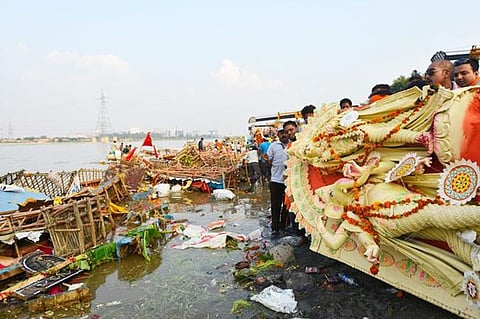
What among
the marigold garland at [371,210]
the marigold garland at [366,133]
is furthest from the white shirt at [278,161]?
the marigold garland at [371,210]

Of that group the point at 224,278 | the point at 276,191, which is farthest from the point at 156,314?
the point at 276,191

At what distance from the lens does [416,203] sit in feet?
9.37

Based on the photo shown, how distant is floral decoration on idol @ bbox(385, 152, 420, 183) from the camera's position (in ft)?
9.93

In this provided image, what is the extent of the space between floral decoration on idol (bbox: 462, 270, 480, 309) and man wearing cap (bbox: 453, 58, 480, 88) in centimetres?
204

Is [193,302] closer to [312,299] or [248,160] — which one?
[312,299]

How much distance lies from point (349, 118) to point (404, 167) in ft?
4.10

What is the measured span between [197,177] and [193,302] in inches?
374

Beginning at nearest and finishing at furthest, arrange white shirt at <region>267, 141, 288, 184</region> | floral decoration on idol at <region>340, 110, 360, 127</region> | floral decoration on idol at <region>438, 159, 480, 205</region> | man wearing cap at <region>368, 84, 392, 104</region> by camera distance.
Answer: floral decoration on idol at <region>438, 159, 480, 205</region>, floral decoration on idol at <region>340, 110, 360, 127</region>, man wearing cap at <region>368, 84, 392, 104</region>, white shirt at <region>267, 141, 288, 184</region>

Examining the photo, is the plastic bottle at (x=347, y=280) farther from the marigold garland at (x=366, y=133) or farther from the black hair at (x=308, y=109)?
the black hair at (x=308, y=109)

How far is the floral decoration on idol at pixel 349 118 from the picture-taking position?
4.12 metres

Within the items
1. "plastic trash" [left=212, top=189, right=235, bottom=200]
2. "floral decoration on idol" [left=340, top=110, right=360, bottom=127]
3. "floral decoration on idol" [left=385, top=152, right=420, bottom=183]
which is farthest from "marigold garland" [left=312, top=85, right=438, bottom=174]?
"plastic trash" [left=212, top=189, right=235, bottom=200]

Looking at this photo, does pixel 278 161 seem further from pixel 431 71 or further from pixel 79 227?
pixel 79 227

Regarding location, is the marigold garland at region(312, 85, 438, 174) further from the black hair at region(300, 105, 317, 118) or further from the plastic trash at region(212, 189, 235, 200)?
the plastic trash at region(212, 189, 235, 200)

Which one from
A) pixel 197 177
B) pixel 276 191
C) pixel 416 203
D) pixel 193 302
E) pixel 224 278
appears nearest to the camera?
pixel 416 203
